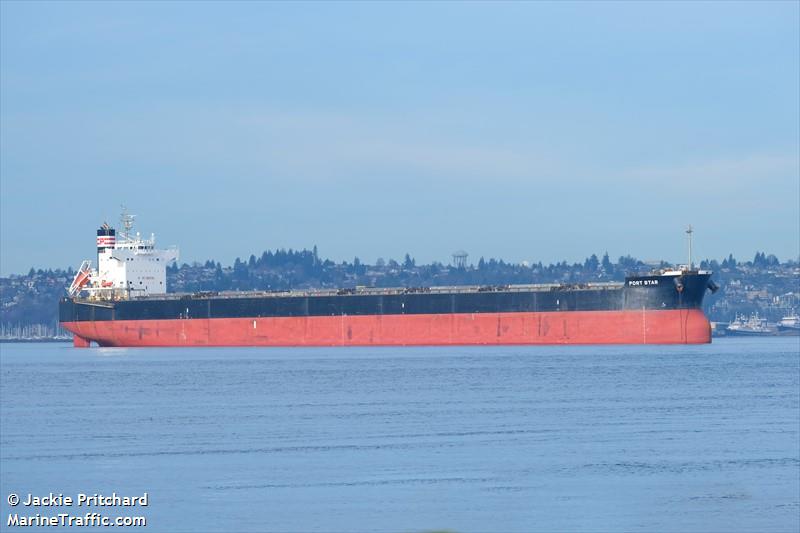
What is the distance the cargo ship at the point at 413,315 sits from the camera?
43.0 metres

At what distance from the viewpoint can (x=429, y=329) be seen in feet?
151

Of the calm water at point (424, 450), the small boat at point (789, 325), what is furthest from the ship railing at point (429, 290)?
the small boat at point (789, 325)

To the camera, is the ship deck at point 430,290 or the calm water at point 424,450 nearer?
the calm water at point 424,450

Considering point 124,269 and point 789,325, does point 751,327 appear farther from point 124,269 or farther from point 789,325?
point 124,269

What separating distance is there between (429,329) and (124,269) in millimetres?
16348

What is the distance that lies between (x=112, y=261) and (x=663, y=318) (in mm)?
24668

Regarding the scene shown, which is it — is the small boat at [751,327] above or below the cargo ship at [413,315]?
below

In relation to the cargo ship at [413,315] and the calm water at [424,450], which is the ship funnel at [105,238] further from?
the calm water at [424,450]

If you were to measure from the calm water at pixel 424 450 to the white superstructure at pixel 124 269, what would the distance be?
2199cm

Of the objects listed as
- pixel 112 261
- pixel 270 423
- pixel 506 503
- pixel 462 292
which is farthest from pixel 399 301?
pixel 506 503

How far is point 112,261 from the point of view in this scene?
56.1 metres

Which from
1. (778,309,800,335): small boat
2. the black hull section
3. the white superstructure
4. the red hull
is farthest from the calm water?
(778,309,800,335): small boat

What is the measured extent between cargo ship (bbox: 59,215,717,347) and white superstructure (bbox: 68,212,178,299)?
846mm

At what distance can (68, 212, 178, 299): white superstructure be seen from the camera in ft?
183
